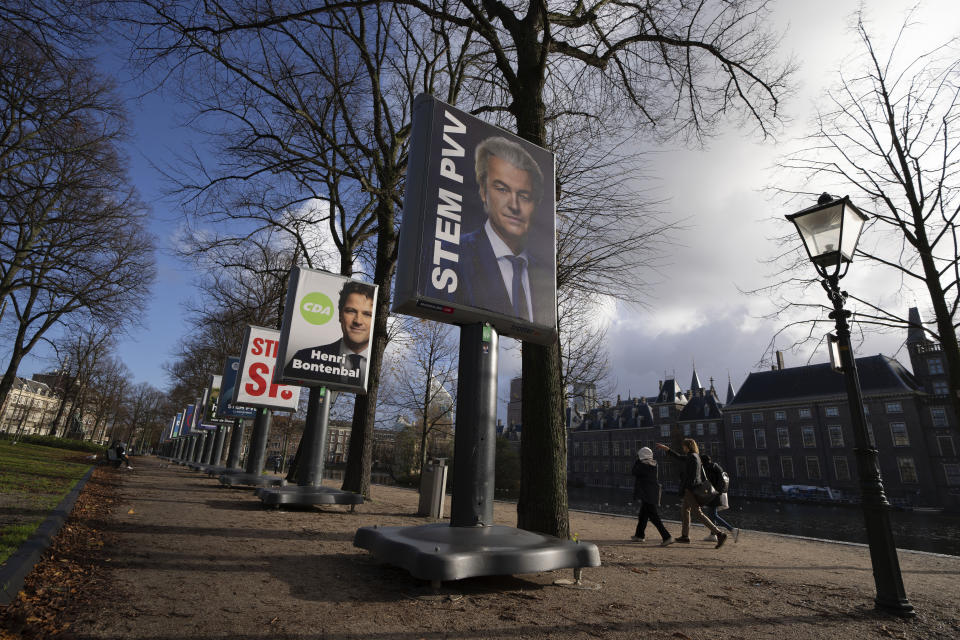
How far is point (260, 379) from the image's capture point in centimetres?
1380

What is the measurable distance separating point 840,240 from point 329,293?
343 inches

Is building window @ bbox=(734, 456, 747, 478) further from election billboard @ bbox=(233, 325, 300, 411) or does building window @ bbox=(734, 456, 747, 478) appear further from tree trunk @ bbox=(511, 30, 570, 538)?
tree trunk @ bbox=(511, 30, 570, 538)

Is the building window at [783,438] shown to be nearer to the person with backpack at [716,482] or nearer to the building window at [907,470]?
the building window at [907,470]

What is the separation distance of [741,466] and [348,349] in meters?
68.7

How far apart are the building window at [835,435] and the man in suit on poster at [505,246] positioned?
65.2m

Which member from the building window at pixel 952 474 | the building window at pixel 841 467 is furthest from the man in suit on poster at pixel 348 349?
the building window at pixel 841 467

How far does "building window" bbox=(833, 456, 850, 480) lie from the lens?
5326cm

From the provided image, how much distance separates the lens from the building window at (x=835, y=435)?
54750mm

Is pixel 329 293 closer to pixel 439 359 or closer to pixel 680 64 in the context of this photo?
pixel 680 64

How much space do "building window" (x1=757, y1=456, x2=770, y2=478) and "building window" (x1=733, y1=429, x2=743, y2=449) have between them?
9.61 ft

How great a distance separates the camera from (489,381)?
4531mm

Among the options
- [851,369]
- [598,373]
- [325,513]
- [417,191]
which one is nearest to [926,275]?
[851,369]

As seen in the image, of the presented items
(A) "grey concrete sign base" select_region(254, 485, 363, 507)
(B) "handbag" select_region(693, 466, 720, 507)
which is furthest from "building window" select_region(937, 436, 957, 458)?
(A) "grey concrete sign base" select_region(254, 485, 363, 507)

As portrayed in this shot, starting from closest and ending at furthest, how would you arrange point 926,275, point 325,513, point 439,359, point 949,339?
point 325,513 < point 949,339 < point 926,275 < point 439,359
